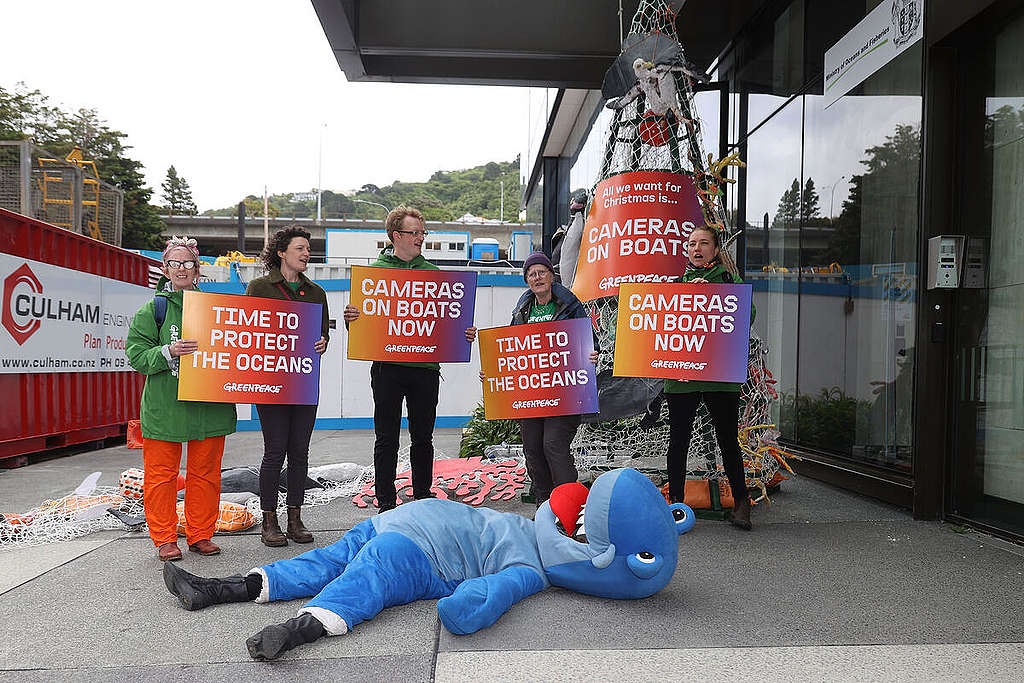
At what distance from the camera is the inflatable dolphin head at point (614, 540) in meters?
3.20

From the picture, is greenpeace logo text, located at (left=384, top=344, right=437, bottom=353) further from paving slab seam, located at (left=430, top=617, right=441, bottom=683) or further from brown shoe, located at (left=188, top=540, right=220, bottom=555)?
paving slab seam, located at (left=430, top=617, right=441, bottom=683)

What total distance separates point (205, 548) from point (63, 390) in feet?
22.6

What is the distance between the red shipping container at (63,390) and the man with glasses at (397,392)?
5.83 meters

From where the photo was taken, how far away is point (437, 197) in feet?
338

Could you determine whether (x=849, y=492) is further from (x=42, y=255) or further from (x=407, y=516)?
(x=42, y=255)

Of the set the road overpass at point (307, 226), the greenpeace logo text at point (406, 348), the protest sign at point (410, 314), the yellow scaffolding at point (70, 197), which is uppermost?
the road overpass at point (307, 226)

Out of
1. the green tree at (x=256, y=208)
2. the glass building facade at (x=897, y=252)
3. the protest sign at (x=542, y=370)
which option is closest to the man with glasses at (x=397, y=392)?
the protest sign at (x=542, y=370)

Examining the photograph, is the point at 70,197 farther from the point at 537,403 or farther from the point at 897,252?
the point at 897,252

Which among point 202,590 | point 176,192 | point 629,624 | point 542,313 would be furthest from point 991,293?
point 176,192

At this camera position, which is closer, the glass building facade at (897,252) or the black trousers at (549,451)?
the glass building facade at (897,252)

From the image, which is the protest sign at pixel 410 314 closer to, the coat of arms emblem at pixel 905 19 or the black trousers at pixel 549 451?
the black trousers at pixel 549 451

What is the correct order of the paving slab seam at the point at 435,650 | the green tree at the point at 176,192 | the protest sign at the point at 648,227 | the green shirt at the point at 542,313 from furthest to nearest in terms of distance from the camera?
1. the green tree at the point at 176,192
2. the protest sign at the point at 648,227
3. the green shirt at the point at 542,313
4. the paving slab seam at the point at 435,650

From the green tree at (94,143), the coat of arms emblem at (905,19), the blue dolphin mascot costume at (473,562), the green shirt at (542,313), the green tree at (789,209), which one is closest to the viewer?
the blue dolphin mascot costume at (473,562)

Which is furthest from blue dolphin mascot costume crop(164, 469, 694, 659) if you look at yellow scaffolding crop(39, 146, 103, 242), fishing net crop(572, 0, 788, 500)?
yellow scaffolding crop(39, 146, 103, 242)
